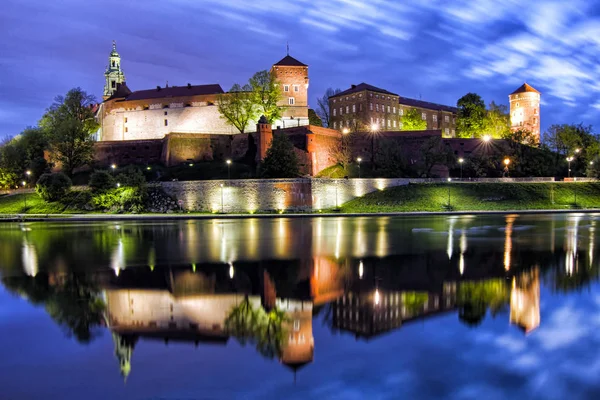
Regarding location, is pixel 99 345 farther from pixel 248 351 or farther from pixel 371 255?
pixel 371 255

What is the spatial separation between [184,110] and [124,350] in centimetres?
5681

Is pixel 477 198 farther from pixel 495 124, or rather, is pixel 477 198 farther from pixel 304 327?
pixel 304 327

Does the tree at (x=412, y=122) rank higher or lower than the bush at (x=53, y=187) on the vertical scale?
higher

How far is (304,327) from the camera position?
7359 millimetres

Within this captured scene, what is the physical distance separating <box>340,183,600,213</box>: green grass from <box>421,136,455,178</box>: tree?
572 cm

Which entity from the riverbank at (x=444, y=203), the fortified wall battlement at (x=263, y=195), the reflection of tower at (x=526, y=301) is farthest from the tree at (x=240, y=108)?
the reflection of tower at (x=526, y=301)

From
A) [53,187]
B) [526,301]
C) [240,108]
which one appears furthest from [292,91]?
[526,301]

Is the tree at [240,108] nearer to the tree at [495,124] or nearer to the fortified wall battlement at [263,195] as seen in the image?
the fortified wall battlement at [263,195]

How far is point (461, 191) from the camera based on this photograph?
4322cm

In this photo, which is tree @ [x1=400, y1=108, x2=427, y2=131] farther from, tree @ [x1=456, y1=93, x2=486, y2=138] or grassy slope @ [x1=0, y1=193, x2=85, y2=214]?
grassy slope @ [x1=0, y1=193, x2=85, y2=214]

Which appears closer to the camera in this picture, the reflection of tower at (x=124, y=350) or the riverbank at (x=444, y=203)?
the reflection of tower at (x=124, y=350)

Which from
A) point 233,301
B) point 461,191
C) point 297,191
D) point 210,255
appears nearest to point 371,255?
point 210,255

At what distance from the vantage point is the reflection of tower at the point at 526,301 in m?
7.53

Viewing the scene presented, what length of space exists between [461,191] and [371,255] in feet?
103
